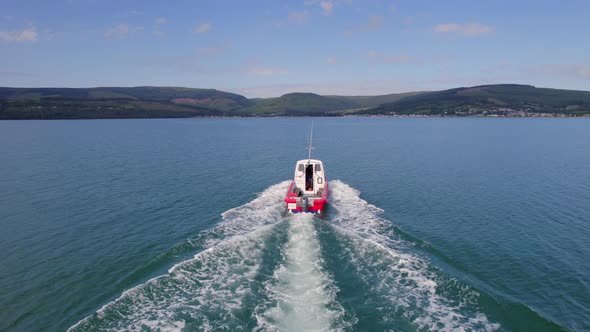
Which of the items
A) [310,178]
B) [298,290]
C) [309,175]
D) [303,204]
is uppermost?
[309,175]

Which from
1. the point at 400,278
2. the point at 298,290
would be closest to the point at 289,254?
the point at 298,290

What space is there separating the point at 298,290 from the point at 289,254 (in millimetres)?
5041

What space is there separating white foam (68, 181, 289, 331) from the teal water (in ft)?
0.34

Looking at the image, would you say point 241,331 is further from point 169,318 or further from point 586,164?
point 586,164

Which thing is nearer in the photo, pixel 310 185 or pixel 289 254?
pixel 289 254

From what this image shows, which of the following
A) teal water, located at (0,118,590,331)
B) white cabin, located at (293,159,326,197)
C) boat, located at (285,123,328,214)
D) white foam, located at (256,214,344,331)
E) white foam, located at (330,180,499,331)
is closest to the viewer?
white foam, located at (256,214,344,331)

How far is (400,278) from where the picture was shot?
21.6 metres

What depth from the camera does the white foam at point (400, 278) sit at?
17.5m

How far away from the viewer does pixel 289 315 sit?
687 inches

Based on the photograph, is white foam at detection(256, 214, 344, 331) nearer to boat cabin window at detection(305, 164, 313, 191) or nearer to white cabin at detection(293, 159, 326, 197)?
white cabin at detection(293, 159, 326, 197)

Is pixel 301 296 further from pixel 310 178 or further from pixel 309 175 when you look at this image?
pixel 309 175

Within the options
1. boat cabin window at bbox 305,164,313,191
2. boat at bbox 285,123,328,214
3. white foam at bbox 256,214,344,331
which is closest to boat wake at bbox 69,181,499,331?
white foam at bbox 256,214,344,331

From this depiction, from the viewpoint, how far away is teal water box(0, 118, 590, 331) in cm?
1784

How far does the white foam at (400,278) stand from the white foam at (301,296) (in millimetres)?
2775
